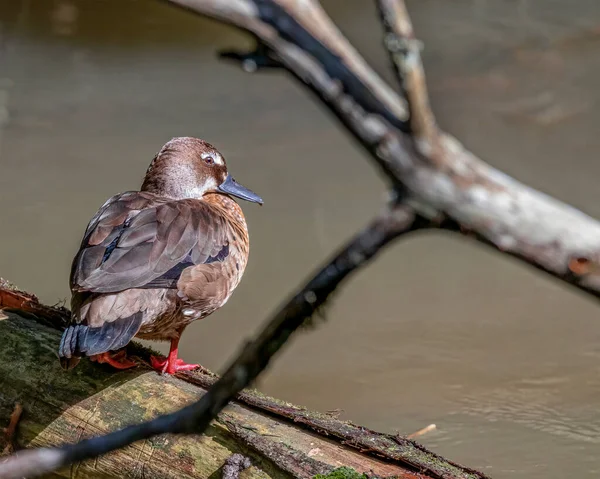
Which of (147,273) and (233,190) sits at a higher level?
(233,190)

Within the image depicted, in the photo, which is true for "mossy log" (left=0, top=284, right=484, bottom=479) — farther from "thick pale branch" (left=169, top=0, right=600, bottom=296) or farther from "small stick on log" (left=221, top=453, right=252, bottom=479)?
"thick pale branch" (left=169, top=0, right=600, bottom=296)

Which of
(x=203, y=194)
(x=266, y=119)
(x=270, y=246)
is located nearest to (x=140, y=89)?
(x=266, y=119)

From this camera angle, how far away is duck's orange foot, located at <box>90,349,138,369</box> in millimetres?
2893

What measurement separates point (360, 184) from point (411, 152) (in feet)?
18.5

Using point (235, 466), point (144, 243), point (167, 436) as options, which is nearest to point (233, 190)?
point (144, 243)

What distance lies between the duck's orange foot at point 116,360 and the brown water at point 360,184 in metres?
1.72

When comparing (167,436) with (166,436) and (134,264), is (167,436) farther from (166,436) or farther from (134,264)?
(134,264)

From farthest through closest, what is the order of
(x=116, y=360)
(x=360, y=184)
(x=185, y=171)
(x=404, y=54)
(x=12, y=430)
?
(x=360, y=184)
(x=185, y=171)
(x=116, y=360)
(x=12, y=430)
(x=404, y=54)

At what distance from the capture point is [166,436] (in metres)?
2.54

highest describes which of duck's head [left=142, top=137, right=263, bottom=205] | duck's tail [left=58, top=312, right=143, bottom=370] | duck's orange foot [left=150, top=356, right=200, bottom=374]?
duck's head [left=142, top=137, right=263, bottom=205]

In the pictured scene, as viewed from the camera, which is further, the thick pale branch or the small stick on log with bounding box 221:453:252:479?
the small stick on log with bounding box 221:453:252:479

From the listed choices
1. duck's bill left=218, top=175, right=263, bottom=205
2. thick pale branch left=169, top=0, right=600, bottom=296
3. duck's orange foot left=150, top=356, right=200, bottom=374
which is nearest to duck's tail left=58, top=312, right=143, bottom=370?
duck's orange foot left=150, top=356, right=200, bottom=374

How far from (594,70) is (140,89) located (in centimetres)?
440

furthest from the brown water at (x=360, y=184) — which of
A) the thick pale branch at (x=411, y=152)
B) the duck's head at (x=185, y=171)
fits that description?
the thick pale branch at (x=411, y=152)
